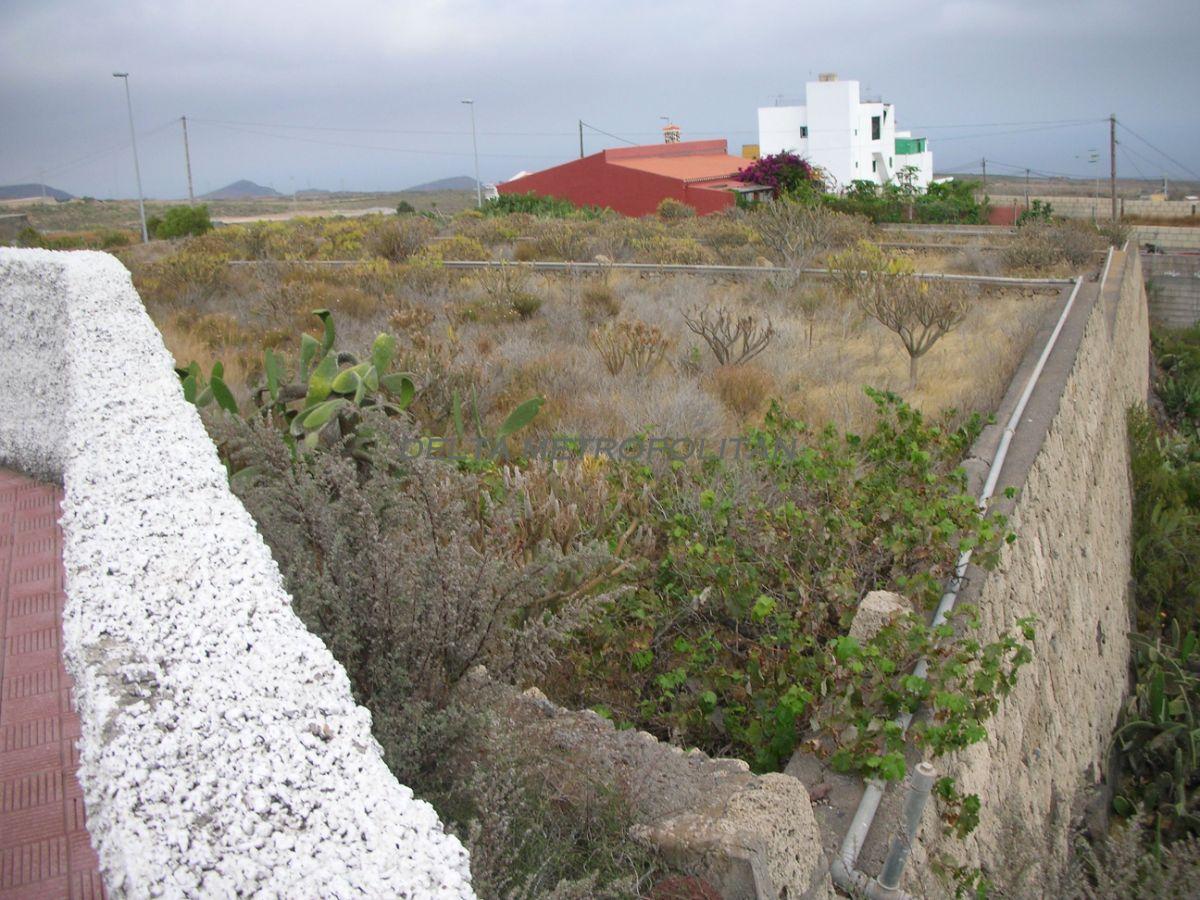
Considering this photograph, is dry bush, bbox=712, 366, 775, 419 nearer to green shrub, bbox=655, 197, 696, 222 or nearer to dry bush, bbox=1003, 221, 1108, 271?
dry bush, bbox=1003, 221, 1108, 271

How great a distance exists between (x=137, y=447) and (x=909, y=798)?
265cm

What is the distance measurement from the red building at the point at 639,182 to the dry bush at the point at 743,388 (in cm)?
2689

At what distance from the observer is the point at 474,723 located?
99.4 inches

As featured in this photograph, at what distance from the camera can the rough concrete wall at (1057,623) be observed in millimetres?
4133

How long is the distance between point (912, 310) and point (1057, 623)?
4.70 m

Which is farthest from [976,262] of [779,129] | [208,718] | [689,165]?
[779,129]

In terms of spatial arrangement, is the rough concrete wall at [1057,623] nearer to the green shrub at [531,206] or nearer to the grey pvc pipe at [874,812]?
the grey pvc pipe at [874,812]

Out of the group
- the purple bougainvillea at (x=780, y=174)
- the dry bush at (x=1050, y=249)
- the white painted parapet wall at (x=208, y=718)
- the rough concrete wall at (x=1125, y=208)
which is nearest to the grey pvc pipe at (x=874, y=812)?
the white painted parapet wall at (x=208, y=718)

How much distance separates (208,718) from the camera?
6.00 ft

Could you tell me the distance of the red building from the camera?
36919 millimetres

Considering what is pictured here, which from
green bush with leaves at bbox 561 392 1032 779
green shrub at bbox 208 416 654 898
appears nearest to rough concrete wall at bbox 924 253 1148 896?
green bush with leaves at bbox 561 392 1032 779

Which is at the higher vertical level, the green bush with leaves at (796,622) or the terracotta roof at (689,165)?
the terracotta roof at (689,165)

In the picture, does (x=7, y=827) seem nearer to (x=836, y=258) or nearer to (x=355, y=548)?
(x=355, y=548)

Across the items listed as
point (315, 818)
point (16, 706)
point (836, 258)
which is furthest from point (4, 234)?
point (315, 818)
